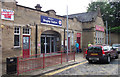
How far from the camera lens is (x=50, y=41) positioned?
15930 millimetres

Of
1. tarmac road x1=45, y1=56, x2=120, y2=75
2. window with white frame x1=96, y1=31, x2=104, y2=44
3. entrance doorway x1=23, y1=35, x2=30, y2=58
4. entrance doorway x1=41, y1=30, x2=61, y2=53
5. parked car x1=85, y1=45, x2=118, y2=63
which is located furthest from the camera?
window with white frame x1=96, y1=31, x2=104, y2=44

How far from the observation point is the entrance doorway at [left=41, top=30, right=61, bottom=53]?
14.6 metres

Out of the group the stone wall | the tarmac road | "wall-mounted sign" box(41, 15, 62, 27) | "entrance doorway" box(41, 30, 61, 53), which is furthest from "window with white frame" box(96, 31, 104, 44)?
the tarmac road

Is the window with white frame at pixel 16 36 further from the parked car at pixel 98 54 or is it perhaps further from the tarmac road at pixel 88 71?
the parked car at pixel 98 54

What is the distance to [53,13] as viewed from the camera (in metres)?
14.8

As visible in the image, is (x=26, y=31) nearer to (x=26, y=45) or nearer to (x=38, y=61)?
(x=26, y=45)

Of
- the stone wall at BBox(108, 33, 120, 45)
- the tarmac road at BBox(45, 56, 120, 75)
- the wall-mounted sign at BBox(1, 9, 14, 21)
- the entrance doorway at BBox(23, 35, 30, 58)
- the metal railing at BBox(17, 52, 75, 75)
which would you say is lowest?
the tarmac road at BBox(45, 56, 120, 75)

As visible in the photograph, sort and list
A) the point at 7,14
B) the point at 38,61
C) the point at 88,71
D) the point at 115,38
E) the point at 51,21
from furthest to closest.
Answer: the point at 115,38 → the point at 51,21 → the point at 7,14 → the point at 38,61 → the point at 88,71

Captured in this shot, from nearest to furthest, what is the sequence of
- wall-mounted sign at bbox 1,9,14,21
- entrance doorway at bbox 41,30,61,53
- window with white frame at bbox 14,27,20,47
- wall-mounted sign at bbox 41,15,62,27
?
wall-mounted sign at bbox 1,9,14,21, window with white frame at bbox 14,27,20,47, wall-mounted sign at bbox 41,15,62,27, entrance doorway at bbox 41,30,61,53

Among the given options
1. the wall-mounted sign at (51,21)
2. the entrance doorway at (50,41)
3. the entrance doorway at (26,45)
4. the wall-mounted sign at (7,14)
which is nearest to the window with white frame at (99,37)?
the entrance doorway at (50,41)

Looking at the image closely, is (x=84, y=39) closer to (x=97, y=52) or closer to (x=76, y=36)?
(x=76, y=36)

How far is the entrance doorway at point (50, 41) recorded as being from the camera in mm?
14619

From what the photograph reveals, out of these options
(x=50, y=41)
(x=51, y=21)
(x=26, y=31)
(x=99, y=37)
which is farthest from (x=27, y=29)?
(x=99, y=37)

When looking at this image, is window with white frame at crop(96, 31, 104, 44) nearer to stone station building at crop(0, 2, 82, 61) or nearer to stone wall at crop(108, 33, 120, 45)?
stone wall at crop(108, 33, 120, 45)
